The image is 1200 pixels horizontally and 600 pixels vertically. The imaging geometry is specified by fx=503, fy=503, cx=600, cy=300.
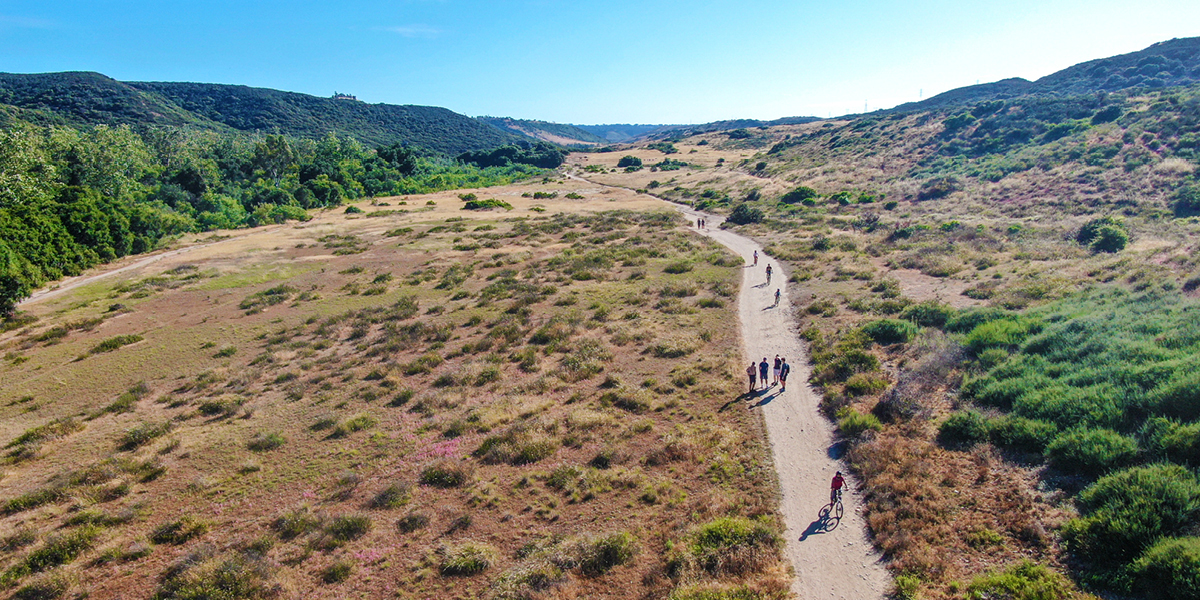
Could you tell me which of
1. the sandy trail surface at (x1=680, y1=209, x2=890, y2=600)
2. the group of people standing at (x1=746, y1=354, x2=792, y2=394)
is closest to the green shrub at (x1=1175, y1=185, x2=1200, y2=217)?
the sandy trail surface at (x1=680, y1=209, x2=890, y2=600)

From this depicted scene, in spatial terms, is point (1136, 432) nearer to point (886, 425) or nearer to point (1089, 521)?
point (1089, 521)

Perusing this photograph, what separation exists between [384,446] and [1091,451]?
841 inches

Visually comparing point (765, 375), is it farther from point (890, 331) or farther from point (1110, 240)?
point (1110, 240)

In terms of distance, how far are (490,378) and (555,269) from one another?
22556 mm

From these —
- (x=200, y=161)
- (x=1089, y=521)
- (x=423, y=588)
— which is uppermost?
(x=200, y=161)

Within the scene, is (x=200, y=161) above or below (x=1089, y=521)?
above

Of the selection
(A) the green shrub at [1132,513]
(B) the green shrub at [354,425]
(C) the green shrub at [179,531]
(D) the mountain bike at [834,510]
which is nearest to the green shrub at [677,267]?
(B) the green shrub at [354,425]

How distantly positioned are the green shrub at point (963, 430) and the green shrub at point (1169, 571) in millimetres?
5880

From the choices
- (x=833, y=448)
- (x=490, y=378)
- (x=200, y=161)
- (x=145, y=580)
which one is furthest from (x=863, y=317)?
(x=200, y=161)

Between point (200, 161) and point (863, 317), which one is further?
point (200, 161)

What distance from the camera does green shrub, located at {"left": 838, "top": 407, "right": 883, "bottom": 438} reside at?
17219mm

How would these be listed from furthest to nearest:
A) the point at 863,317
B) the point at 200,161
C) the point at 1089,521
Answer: the point at 200,161 → the point at 863,317 → the point at 1089,521

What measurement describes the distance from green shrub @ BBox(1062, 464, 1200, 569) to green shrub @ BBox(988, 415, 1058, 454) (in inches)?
99.4

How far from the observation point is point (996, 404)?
672 inches
